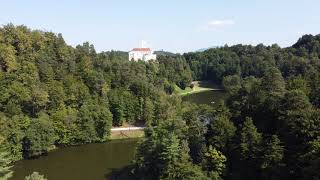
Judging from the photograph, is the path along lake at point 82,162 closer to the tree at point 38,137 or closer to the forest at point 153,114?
the tree at point 38,137

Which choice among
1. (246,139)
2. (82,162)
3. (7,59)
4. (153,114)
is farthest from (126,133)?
(246,139)

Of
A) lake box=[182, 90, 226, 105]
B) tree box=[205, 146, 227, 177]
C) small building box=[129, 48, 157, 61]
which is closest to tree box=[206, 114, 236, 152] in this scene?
tree box=[205, 146, 227, 177]

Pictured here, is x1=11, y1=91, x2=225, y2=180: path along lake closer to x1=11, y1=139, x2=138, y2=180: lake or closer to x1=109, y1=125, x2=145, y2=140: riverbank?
x1=11, y1=139, x2=138, y2=180: lake

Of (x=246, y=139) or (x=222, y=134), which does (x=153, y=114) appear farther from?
(x=246, y=139)

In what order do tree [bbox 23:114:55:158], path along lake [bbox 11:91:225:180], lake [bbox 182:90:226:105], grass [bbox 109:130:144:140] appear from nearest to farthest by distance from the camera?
path along lake [bbox 11:91:225:180], tree [bbox 23:114:55:158], grass [bbox 109:130:144:140], lake [bbox 182:90:226:105]

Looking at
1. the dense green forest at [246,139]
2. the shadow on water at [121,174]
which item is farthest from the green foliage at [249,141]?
the shadow on water at [121,174]

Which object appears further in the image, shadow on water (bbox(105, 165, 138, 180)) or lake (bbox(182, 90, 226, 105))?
lake (bbox(182, 90, 226, 105))
